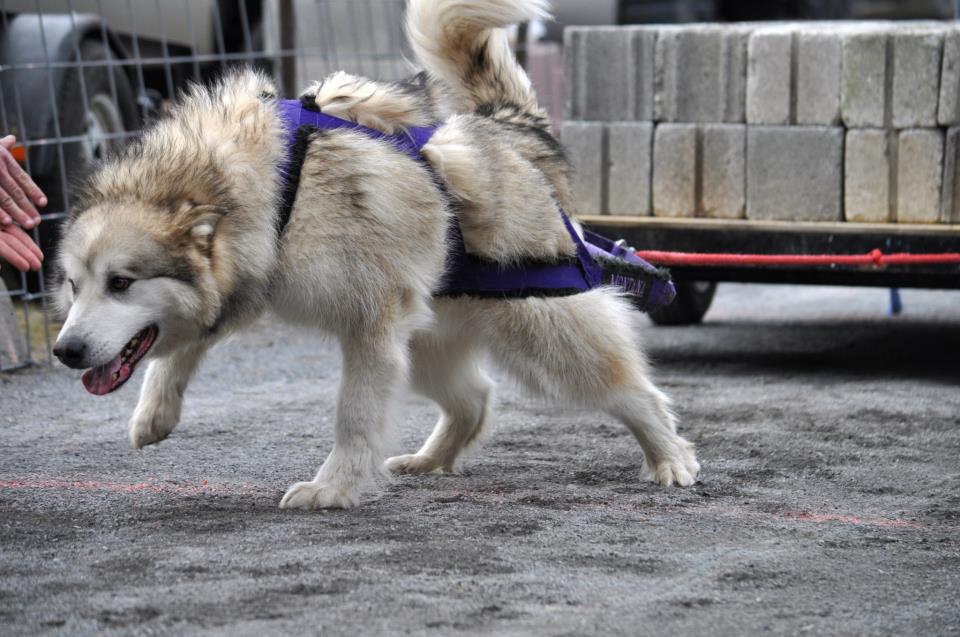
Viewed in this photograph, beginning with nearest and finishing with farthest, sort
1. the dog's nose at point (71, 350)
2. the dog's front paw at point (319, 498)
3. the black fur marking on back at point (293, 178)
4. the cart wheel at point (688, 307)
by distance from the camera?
the dog's nose at point (71, 350) → the black fur marking on back at point (293, 178) → the dog's front paw at point (319, 498) → the cart wheel at point (688, 307)

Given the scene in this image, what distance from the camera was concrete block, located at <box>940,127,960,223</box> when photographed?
586cm

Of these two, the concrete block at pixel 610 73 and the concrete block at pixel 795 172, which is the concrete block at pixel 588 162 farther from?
the concrete block at pixel 795 172

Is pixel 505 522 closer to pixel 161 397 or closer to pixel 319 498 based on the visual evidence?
pixel 319 498

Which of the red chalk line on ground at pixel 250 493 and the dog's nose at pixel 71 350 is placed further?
the red chalk line on ground at pixel 250 493

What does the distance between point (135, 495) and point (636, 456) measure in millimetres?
1750

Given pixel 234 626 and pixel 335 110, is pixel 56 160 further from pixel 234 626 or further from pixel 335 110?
pixel 234 626

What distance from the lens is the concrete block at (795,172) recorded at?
607cm

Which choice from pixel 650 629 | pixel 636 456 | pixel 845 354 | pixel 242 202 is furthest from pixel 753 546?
pixel 845 354

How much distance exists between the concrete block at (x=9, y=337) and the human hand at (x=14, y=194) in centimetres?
211

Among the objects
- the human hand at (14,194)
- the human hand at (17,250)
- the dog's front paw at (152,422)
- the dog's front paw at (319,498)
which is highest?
the human hand at (14,194)

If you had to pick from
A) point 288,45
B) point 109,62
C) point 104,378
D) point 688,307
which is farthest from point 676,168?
point 288,45

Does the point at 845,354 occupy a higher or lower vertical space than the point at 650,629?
lower

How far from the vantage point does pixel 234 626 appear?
2975 mm

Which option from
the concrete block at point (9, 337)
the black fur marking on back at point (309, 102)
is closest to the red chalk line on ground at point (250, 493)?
the black fur marking on back at point (309, 102)
